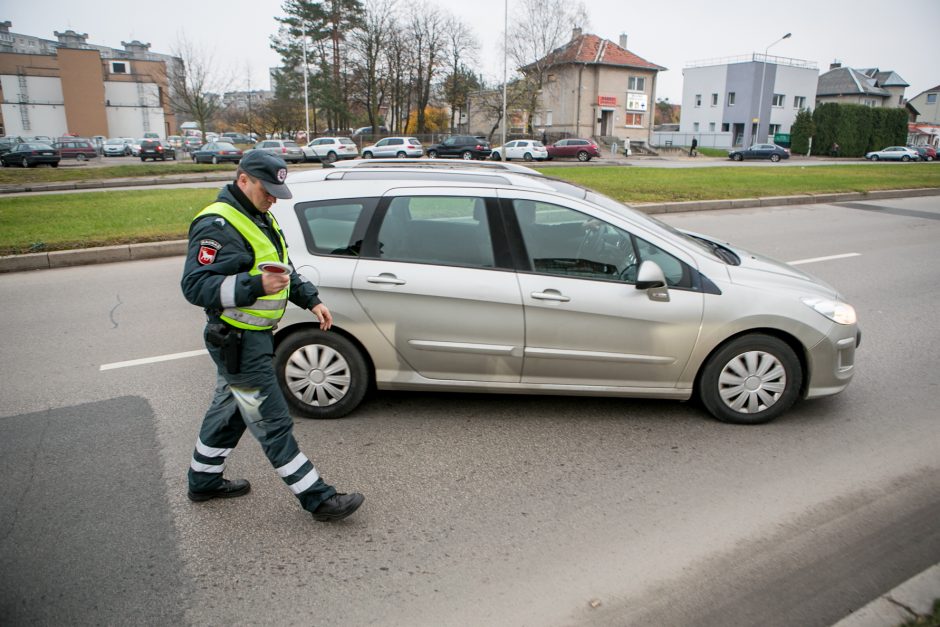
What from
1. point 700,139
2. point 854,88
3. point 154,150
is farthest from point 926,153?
point 154,150

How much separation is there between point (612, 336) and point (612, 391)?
393 millimetres

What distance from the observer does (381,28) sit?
57375 mm

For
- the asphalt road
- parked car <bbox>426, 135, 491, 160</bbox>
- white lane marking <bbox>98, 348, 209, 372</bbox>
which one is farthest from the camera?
parked car <bbox>426, 135, 491, 160</bbox>

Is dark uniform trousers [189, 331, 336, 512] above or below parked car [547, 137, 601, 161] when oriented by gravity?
below

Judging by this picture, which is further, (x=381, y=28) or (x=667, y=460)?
(x=381, y=28)

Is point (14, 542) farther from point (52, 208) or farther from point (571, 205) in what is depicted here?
point (52, 208)

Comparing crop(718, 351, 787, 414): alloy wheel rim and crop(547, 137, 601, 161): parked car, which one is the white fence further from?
crop(718, 351, 787, 414): alloy wheel rim

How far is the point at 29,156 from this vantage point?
114 feet

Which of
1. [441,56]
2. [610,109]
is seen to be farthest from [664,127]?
[441,56]

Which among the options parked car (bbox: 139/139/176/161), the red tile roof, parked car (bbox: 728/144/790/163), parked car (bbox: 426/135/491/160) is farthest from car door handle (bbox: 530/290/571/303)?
the red tile roof

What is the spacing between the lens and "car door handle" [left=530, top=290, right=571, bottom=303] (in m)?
4.14

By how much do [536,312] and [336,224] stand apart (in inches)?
58.0

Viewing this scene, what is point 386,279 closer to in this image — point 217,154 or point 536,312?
point 536,312

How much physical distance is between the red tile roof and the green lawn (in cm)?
3867
